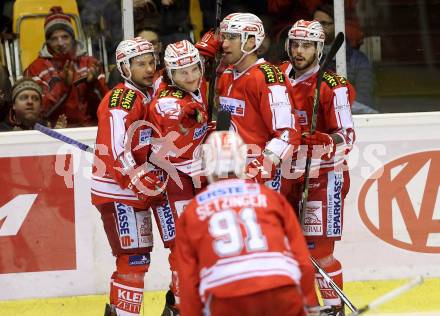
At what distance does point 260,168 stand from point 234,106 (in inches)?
13.6

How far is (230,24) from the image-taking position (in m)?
5.71

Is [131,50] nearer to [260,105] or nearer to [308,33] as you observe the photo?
[260,105]

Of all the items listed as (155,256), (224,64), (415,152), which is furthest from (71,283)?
(415,152)

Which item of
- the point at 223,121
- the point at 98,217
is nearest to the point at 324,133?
the point at 223,121

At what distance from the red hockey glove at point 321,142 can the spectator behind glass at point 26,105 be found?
1627 mm

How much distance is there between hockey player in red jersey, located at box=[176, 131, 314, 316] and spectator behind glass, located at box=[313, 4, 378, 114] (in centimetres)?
277

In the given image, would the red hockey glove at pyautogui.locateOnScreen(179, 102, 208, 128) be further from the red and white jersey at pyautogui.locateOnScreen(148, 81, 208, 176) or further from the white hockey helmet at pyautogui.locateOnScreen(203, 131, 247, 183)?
the white hockey helmet at pyautogui.locateOnScreen(203, 131, 247, 183)

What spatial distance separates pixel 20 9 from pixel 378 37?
2.10m

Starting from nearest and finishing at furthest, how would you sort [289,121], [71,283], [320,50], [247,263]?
[247,263]
[289,121]
[320,50]
[71,283]

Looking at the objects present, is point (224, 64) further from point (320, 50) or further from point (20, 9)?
point (20, 9)

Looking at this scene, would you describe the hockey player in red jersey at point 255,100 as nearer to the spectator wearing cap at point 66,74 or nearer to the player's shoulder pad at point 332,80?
the player's shoulder pad at point 332,80

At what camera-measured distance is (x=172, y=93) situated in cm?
559

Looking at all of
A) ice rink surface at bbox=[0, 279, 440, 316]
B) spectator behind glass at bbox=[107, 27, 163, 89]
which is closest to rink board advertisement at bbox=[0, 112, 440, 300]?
ice rink surface at bbox=[0, 279, 440, 316]

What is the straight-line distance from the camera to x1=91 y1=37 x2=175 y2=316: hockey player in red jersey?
5.57 m
